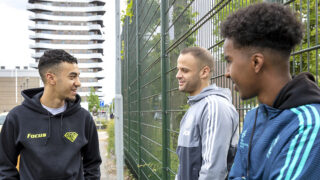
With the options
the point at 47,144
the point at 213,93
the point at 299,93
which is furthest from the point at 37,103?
the point at 299,93

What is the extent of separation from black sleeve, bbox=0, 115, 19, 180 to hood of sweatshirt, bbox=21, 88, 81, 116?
23 centimetres

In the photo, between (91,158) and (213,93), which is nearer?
(213,93)

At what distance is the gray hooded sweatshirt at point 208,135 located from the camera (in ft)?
7.93

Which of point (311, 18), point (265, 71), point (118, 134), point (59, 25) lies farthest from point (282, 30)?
point (59, 25)

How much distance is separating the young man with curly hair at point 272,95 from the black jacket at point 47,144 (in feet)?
6.30

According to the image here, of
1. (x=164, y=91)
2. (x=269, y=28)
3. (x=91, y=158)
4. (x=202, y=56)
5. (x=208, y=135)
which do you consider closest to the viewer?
(x=269, y=28)

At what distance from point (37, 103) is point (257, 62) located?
94.8 inches

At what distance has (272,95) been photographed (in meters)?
1.55

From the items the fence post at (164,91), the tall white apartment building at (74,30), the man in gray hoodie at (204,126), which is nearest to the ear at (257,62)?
the man in gray hoodie at (204,126)

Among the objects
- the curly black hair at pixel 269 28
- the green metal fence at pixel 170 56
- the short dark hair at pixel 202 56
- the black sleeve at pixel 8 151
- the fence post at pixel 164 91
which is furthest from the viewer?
the fence post at pixel 164 91

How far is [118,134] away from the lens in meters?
5.52

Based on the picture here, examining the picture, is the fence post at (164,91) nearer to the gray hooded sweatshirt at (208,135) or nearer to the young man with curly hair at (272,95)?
the gray hooded sweatshirt at (208,135)

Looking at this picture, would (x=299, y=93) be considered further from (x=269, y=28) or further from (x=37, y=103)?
(x=37, y=103)

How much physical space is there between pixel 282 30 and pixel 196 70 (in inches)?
56.6
